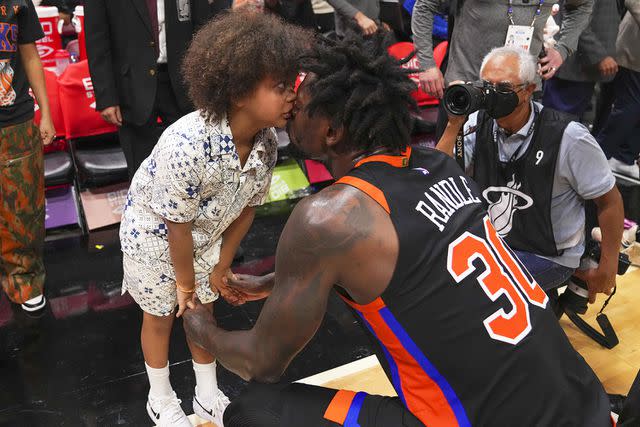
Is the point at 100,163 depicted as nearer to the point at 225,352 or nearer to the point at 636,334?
the point at 225,352

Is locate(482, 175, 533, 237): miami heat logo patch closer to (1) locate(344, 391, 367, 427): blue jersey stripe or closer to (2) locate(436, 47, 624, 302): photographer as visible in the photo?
(2) locate(436, 47, 624, 302): photographer

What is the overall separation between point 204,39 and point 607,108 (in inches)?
140

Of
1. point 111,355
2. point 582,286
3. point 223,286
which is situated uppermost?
point 223,286

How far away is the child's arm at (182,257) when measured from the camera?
174 cm

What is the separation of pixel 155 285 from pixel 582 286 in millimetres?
1446

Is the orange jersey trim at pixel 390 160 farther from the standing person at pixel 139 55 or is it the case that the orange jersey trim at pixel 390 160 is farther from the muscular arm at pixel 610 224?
→ the standing person at pixel 139 55

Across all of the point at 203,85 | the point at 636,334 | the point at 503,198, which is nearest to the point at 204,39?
the point at 203,85

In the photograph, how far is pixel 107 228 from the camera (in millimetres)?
3500

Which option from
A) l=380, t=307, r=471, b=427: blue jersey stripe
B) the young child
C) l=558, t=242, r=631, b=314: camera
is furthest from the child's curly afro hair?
l=558, t=242, r=631, b=314: camera

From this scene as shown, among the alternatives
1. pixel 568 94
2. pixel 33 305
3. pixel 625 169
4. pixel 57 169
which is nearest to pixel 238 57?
pixel 33 305

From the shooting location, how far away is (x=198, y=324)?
5.47ft

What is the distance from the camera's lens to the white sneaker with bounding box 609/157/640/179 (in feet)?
14.4

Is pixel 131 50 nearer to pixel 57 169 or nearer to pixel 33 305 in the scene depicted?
pixel 57 169

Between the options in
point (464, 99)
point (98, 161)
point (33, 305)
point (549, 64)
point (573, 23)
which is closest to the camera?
point (464, 99)
